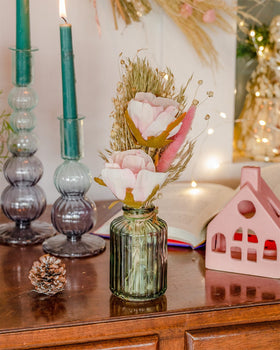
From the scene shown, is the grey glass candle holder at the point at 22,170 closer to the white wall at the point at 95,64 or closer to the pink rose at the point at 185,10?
the white wall at the point at 95,64

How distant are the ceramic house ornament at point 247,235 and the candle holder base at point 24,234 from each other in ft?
1.05

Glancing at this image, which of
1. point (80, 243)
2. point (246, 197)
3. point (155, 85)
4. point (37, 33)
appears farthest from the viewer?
point (37, 33)

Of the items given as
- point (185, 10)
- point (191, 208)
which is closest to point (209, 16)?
point (185, 10)

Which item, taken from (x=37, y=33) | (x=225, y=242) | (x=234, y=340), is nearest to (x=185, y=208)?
(x=225, y=242)

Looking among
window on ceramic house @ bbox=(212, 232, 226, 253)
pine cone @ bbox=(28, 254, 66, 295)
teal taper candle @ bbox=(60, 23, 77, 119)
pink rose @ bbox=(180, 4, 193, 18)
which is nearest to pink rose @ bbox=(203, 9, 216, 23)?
pink rose @ bbox=(180, 4, 193, 18)

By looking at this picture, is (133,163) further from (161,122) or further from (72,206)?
(72,206)

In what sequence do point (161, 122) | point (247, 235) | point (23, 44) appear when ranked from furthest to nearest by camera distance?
1. point (23, 44)
2. point (247, 235)
3. point (161, 122)

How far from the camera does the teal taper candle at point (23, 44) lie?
3.22 ft

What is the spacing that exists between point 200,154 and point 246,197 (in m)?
0.55

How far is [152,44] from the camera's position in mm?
1312

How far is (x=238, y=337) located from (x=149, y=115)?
0.34m

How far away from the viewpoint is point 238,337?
0.78 m

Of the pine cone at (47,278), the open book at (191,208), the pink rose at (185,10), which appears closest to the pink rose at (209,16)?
the pink rose at (185,10)

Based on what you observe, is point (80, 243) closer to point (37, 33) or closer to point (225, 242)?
point (225, 242)
